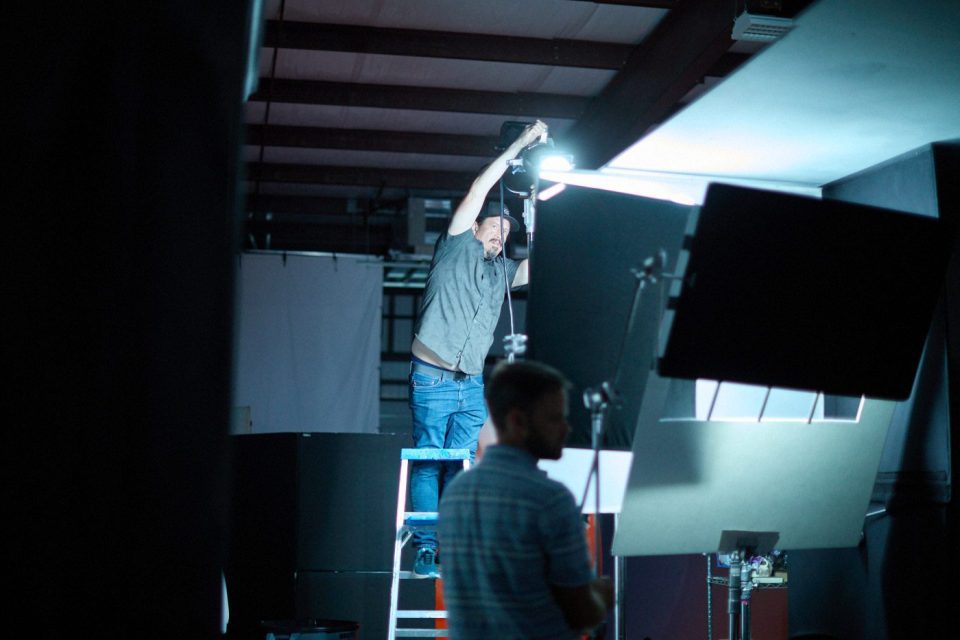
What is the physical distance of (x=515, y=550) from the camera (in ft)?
6.56

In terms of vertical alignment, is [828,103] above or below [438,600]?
above

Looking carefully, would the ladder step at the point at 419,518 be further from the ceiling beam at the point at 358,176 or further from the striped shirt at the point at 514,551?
the ceiling beam at the point at 358,176

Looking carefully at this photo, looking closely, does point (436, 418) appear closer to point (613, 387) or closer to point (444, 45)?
point (613, 387)

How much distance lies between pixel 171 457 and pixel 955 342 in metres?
3.19

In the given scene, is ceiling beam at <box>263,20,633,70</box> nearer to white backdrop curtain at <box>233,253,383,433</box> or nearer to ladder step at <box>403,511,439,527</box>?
ladder step at <box>403,511,439,527</box>

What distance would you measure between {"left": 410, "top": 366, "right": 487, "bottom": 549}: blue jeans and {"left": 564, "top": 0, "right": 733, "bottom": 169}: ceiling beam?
1.59 meters

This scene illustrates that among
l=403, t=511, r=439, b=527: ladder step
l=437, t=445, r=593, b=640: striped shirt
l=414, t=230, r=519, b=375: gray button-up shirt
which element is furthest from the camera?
l=414, t=230, r=519, b=375: gray button-up shirt

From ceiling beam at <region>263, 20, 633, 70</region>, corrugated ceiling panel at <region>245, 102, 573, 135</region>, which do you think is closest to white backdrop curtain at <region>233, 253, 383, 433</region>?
corrugated ceiling panel at <region>245, 102, 573, 135</region>

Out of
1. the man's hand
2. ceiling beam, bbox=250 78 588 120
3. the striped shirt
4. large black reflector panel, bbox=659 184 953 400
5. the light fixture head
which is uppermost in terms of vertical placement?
ceiling beam, bbox=250 78 588 120

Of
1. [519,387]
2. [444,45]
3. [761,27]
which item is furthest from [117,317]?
[444,45]

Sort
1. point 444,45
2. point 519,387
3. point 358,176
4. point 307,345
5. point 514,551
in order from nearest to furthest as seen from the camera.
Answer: point 514,551, point 519,387, point 444,45, point 358,176, point 307,345

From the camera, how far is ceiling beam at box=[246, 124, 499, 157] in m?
7.22

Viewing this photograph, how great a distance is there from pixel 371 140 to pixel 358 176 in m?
0.96

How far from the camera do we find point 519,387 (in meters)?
2.14
